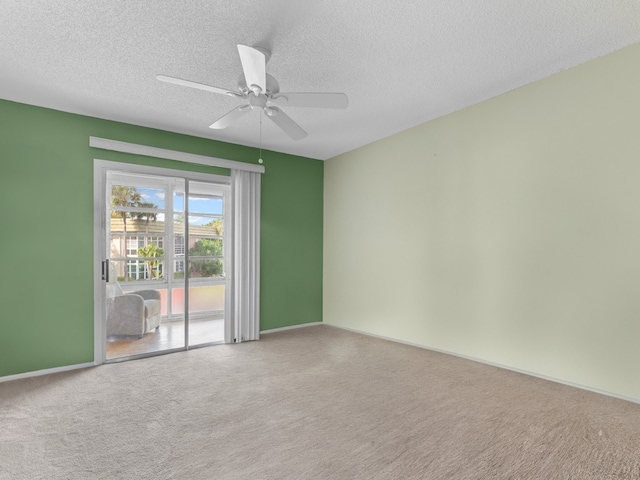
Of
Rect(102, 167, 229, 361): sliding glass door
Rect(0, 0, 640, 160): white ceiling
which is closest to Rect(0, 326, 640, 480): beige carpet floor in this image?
Rect(102, 167, 229, 361): sliding glass door

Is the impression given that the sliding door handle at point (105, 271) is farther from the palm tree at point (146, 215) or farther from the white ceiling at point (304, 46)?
the white ceiling at point (304, 46)

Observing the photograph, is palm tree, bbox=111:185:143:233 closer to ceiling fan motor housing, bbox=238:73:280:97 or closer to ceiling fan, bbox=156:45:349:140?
ceiling fan, bbox=156:45:349:140

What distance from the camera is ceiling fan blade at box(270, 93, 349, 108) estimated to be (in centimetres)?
249

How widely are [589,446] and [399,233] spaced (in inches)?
113

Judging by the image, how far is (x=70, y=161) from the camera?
3721mm

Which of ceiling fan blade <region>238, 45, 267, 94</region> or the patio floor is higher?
ceiling fan blade <region>238, 45, 267, 94</region>

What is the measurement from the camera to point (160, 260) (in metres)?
4.79

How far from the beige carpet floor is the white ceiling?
108 inches

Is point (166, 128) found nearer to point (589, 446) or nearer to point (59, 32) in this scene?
point (59, 32)

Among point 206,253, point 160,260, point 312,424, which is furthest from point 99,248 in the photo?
point 312,424

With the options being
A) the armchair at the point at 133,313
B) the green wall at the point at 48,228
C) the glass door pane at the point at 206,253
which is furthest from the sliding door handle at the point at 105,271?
the glass door pane at the point at 206,253

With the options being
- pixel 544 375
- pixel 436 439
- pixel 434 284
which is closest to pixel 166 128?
pixel 434 284

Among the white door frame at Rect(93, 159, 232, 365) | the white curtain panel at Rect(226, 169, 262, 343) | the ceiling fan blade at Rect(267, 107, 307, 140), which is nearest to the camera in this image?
the ceiling fan blade at Rect(267, 107, 307, 140)

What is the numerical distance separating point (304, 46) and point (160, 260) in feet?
11.4
